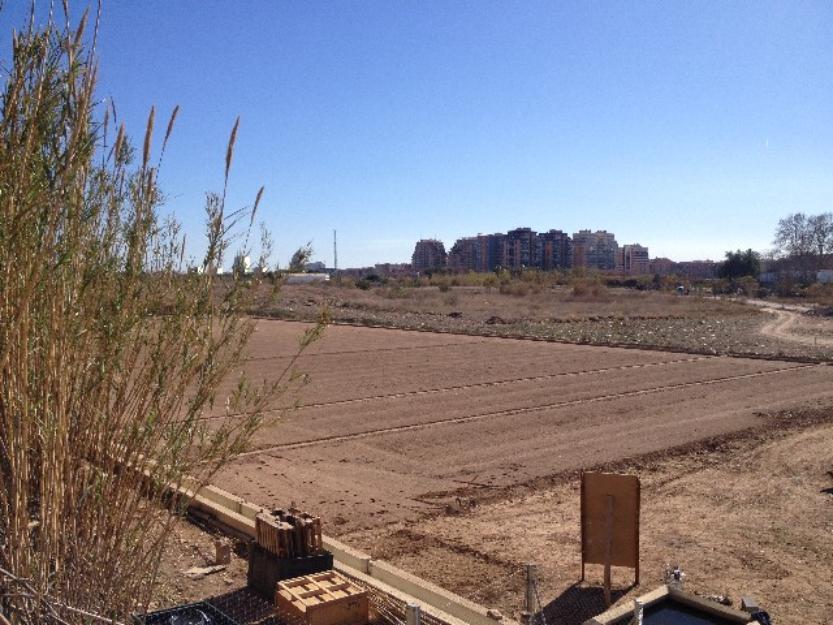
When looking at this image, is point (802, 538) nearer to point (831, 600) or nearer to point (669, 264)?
point (831, 600)

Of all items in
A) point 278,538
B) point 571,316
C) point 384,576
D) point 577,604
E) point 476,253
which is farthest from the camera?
point 476,253

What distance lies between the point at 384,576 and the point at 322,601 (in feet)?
3.58

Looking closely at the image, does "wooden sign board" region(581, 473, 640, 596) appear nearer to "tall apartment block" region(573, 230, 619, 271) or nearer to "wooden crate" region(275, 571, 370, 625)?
"wooden crate" region(275, 571, 370, 625)

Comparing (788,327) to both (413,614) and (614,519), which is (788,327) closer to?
(614,519)

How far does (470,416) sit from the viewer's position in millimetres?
15188

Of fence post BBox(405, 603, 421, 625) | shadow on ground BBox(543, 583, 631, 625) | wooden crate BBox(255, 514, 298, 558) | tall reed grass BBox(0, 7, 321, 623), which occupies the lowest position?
shadow on ground BBox(543, 583, 631, 625)

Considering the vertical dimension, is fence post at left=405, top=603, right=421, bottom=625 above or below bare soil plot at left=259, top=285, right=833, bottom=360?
below

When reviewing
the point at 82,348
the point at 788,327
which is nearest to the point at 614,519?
the point at 82,348

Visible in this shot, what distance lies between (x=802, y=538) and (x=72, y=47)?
27.4 feet

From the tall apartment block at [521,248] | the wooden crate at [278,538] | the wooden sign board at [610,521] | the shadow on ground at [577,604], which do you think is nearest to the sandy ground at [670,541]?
the shadow on ground at [577,604]

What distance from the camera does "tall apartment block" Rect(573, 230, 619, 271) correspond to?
163 m

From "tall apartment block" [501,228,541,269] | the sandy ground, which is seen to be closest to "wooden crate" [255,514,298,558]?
the sandy ground

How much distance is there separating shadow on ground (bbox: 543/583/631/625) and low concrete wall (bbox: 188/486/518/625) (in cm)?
79

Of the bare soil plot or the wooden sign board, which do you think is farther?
the bare soil plot
